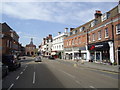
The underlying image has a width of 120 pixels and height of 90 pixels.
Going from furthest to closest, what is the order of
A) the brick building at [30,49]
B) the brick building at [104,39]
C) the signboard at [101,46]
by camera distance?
the brick building at [30,49]
the signboard at [101,46]
the brick building at [104,39]

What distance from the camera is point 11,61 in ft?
54.5

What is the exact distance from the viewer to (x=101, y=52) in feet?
90.3

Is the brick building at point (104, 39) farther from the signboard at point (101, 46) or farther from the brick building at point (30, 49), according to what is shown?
the brick building at point (30, 49)

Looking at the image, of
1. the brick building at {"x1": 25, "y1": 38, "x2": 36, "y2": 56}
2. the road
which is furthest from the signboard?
the brick building at {"x1": 25, "y1": 38, "x2": 36, "y2": 56}

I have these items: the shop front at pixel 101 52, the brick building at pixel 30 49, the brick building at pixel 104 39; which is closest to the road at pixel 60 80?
the brick building at pixel 104 39

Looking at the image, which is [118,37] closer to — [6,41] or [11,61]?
[11,61]

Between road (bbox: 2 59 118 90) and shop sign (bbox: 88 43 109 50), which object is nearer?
road (bbox: 2 59 118 90)

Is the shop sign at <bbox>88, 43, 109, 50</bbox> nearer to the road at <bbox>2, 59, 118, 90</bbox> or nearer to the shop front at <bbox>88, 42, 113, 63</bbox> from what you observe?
the shop front at <bbox>88, 42, 113, 63</bbox>

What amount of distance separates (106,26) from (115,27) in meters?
2.62

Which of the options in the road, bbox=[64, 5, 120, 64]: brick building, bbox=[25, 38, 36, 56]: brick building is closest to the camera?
the road

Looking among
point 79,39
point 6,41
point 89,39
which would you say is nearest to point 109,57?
point 89,39

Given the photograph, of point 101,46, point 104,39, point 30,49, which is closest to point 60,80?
point 101,46

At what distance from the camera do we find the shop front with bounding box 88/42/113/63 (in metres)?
25.0

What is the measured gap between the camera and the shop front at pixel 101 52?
25.0 meters
